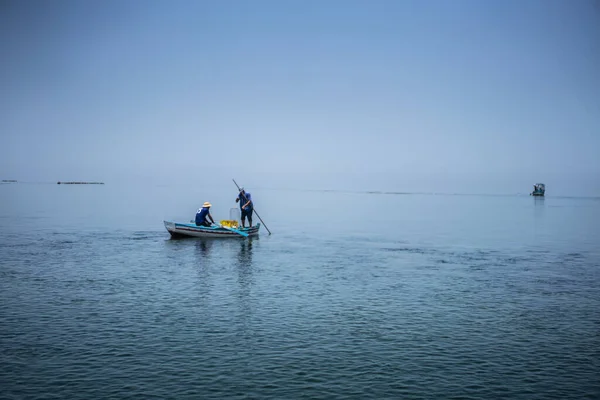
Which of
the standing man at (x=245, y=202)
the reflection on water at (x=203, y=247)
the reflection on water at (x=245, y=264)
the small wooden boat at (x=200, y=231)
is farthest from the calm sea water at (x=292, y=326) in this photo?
the standing man at (x=245, y=202)

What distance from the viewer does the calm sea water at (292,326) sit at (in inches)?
579

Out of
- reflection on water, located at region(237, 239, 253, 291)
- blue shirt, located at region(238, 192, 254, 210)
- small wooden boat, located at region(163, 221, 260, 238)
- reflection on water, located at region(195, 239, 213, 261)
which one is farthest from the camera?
blue shirt, located at region(238, 192, 254, 210)

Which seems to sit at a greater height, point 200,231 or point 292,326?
point 200,231

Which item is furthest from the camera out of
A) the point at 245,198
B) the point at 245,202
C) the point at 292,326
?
the point at 245,202

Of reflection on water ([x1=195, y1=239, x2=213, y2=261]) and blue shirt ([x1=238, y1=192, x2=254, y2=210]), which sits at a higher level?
blue shirt ([x1=238, y1=192, x2=254, y2=210])

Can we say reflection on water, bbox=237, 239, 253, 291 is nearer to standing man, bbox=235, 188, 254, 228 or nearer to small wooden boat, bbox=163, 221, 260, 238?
small wooden boat, bbox=163, 221, 260, 238

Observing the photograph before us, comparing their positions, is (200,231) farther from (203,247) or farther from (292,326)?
(292,326)

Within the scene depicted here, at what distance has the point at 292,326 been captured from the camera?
2006 cm

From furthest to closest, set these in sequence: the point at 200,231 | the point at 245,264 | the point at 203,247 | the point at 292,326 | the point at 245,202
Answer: the point at 245,202 < the point at 200,231 < the point at 203,247 < the point at 245,264 < the point at 292,326

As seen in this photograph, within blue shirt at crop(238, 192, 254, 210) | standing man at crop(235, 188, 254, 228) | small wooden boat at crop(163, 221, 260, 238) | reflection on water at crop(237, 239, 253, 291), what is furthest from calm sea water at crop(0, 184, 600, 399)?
blue shirt at crop(238, 192, 254, 210)

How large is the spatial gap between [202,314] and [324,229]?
151 feet

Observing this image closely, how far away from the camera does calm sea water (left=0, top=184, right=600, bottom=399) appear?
14.7 meters

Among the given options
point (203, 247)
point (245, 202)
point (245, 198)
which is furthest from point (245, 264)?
point (245, 202)

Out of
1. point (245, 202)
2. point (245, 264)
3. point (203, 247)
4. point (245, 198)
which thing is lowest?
point (245, 264)
